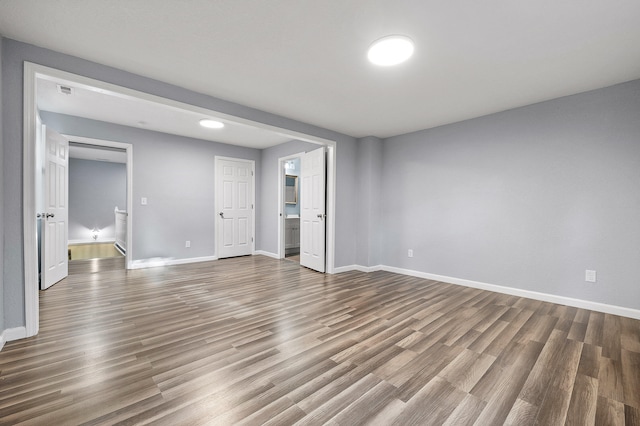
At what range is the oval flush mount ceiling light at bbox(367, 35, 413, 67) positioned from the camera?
212cm

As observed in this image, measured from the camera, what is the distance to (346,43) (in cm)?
218

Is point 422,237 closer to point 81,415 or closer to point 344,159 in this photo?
point 344,159

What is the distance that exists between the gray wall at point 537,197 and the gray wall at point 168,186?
13.5 ft

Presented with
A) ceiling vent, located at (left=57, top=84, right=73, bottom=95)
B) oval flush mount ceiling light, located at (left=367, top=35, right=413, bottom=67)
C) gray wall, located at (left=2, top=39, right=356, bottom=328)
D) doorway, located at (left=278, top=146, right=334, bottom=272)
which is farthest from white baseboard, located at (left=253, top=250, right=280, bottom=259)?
oval flush mount ceiling light, located at (left=367, top=35, right=413, bottom=67)

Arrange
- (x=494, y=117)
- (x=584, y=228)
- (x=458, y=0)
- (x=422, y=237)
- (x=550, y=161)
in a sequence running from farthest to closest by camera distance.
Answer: (x=422, y=237), (x=494, y=117), (x=550, y=161), (x=584, y=228), (x=458, y=0)

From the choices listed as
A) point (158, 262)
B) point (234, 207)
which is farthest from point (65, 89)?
point (234, 207)

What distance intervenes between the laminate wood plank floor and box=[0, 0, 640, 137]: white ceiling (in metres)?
2.50

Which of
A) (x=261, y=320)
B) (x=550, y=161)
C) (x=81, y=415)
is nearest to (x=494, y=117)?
(x=550, y=161)

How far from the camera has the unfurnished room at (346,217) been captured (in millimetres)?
1668

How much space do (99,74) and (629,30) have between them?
178 inches

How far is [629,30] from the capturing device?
2008 mm

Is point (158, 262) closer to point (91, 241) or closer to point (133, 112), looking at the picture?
point (133, 112)

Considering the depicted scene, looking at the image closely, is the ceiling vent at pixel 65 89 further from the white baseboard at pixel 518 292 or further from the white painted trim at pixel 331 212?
the white baseboard at pixel 518 292

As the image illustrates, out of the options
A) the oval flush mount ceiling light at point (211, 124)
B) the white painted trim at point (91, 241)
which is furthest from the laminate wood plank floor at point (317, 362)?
the white painted trim at point (91, 241)
